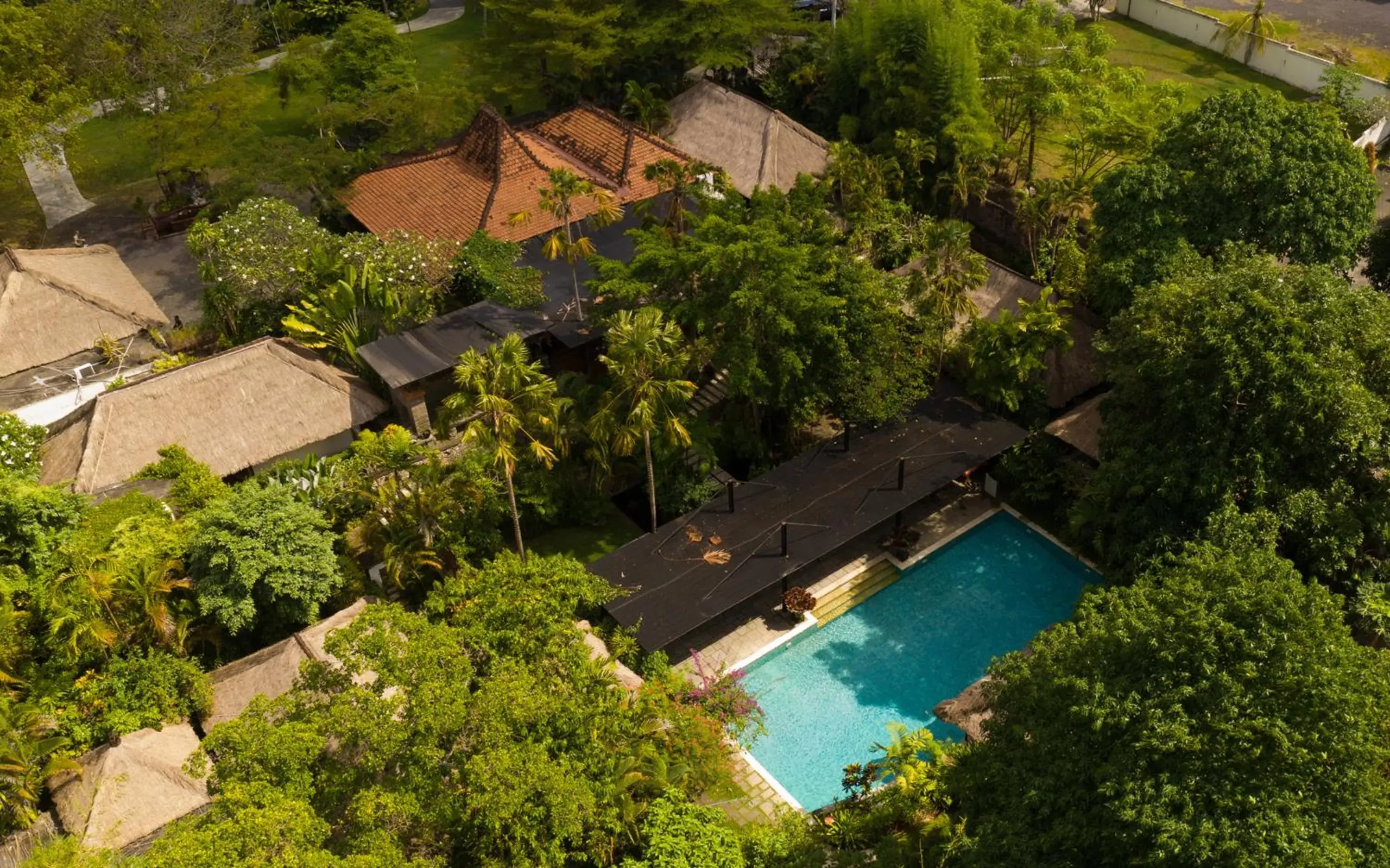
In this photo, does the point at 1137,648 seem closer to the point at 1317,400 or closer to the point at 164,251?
the point at 1317,400

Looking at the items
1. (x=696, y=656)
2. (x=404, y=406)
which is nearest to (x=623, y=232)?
(x=404, y=406)

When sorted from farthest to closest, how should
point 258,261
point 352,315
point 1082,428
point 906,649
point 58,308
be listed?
1. point 58,308
2. point 258,261
3. point 352,315
4. point 1082,428
5. point 906,649

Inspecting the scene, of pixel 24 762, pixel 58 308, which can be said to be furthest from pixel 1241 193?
pixel 58 308

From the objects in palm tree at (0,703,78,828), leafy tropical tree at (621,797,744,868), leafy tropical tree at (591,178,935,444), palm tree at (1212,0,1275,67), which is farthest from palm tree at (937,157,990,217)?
palm tree at (0,703,78,828)

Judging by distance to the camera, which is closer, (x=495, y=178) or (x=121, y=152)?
Answer: (x=495, y=178)

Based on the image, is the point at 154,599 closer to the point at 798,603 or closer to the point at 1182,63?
the point at 798,603

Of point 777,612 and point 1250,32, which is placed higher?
point 1250,32

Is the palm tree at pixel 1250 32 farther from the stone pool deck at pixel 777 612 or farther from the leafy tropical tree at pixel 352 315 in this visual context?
the leafy tropical tree at pixel 352 315
